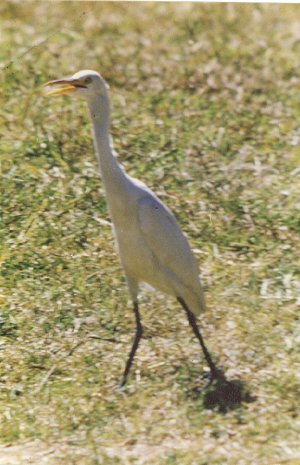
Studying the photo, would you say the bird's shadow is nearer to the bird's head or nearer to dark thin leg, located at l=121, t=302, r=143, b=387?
dark thin leg, located at l=121, t=302, r=143, b=387

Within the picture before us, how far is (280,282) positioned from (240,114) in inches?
30.5

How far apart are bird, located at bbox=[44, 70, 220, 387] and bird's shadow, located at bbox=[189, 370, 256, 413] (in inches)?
1.3

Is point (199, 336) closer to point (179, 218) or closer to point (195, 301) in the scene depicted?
point (195, 301)

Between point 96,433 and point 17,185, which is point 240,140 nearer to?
A: point 17,185

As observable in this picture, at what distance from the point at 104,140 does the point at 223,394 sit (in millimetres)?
631

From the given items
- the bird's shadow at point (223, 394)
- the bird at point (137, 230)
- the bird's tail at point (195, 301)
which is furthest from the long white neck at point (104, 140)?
the bird's shadow at point (223, 394)

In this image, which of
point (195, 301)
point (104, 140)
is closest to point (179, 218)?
point (195, 301)

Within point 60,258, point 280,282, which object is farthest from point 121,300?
point 280,282

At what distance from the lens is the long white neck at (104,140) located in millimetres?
2641

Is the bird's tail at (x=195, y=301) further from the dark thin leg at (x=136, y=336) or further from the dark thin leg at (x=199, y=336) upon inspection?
the dark thin leg at (x=136, y=336)

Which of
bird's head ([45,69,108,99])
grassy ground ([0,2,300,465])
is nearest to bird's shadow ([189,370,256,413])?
grassy ground ([0,2,300,465])

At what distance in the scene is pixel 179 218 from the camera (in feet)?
10.2

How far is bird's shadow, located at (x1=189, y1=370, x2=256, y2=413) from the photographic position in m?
2.68

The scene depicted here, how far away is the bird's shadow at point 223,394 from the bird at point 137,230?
3cm
